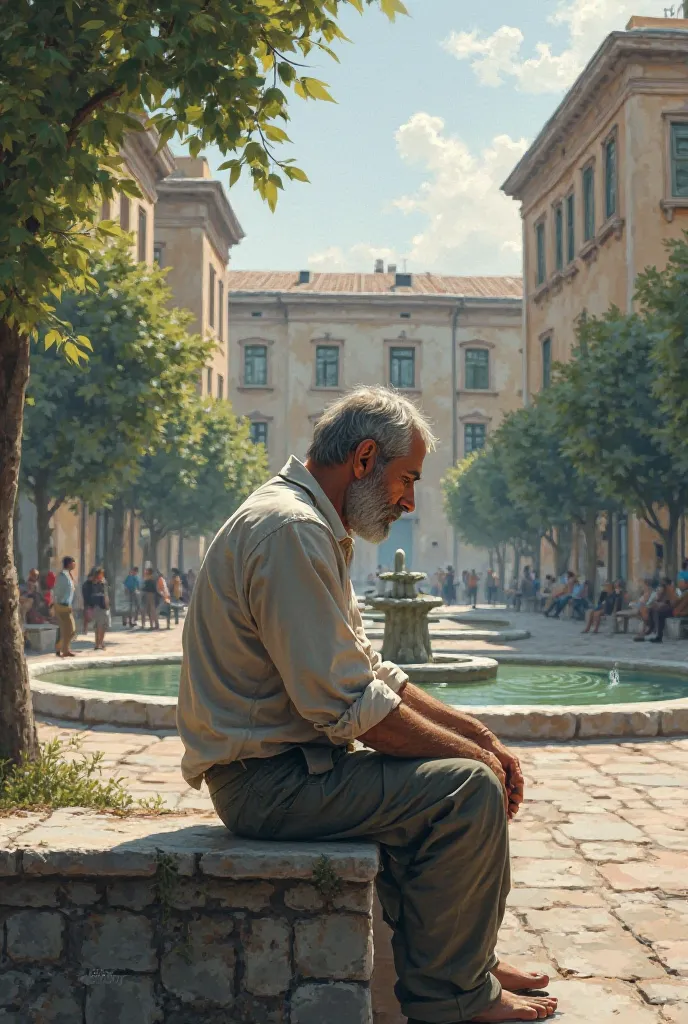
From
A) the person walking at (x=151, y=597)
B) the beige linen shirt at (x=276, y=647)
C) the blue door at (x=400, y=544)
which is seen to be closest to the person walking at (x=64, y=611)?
the person walking at (x=151, y=597)

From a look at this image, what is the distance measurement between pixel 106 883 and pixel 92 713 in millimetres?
6801

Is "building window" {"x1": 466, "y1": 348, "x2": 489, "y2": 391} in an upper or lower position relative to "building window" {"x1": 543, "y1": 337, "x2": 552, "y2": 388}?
upper

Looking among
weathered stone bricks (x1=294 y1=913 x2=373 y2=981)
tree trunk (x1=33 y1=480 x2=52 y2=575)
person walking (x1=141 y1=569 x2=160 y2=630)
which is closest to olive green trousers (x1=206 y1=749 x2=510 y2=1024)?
weathered stone bricks (x1=294 y1=913 x2=373 y2=981)

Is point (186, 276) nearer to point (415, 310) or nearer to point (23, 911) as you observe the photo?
point (415, 310)

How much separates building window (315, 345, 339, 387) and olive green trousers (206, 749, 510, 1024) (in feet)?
180

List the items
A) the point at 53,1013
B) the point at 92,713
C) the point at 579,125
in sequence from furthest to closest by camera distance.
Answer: the point at 579,125 < the point at 92,713 < the point at 53,1013

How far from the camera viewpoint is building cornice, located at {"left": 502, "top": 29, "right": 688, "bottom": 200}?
29.6 m

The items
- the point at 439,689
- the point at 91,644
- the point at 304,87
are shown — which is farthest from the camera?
the point at 91,644

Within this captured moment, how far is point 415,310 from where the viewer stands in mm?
58438

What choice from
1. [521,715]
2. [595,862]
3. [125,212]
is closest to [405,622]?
[521,715]

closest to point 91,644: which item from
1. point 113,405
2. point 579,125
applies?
point 113,405

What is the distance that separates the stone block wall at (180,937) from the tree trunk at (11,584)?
1.83 m

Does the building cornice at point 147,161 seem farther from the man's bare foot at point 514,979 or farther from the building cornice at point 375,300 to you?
the man's bare foot at point 514,979

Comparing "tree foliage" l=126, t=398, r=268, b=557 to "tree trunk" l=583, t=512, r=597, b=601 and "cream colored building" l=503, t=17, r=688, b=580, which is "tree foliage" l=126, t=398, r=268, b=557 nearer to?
"tree trunk" l=583, t=512, r=597, b=601
